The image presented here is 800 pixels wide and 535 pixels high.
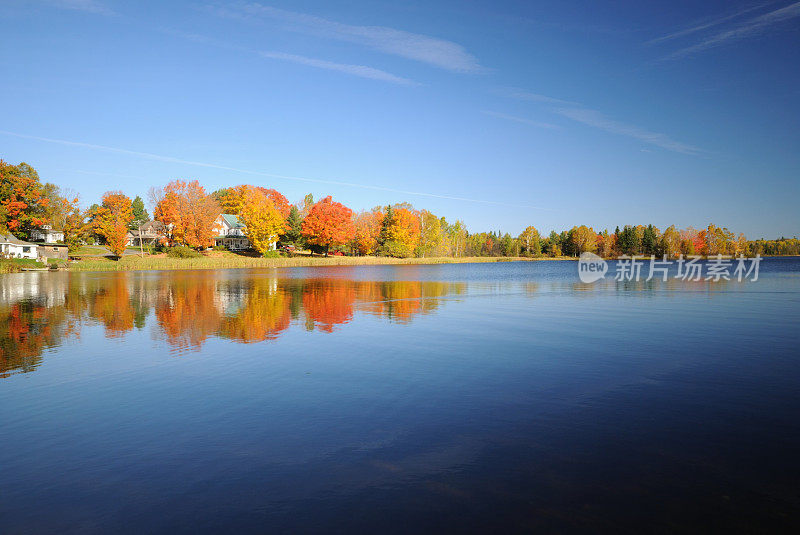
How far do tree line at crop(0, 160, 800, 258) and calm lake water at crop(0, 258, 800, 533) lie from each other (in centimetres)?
8340

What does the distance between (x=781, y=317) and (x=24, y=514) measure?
91.2 feet

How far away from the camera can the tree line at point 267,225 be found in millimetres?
85000

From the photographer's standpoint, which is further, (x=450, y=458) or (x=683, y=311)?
(x=683, y=311)

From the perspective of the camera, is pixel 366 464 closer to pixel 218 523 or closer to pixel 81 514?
pixel 218 523

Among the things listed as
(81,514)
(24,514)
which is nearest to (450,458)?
(81,514)

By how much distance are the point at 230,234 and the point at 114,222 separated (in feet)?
94.5

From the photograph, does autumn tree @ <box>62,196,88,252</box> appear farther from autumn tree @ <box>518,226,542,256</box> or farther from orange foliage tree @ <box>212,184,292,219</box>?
autumn tree @ <box>518,226,542,256</box>

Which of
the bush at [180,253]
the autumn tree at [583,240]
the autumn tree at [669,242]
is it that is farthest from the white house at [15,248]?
the autumn tree at [669,242]

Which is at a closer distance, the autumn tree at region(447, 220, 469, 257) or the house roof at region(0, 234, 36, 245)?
the house roof at region(0, 234, 36, 245)

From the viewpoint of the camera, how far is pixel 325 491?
6219mm

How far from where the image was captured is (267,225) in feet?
335

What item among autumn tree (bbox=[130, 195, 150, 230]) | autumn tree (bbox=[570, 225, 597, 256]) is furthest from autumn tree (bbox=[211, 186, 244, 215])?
autumn tree (bbox=[570, 225, 597, 256])

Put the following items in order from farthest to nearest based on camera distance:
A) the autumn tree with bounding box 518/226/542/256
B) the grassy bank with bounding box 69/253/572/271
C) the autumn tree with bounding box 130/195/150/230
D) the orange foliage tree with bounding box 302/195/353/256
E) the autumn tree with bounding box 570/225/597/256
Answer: the autumn tree with bounding box 518/226/542/256, the autumn tree with bounding box 570/225/597/256, the autumn tree with bounding box 130/195/150/230, the orange foliage tree with bounding box 302/195/353/256, the grassy bank with bounding box 69/253/572/271

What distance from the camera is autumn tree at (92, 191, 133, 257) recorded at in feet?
291
